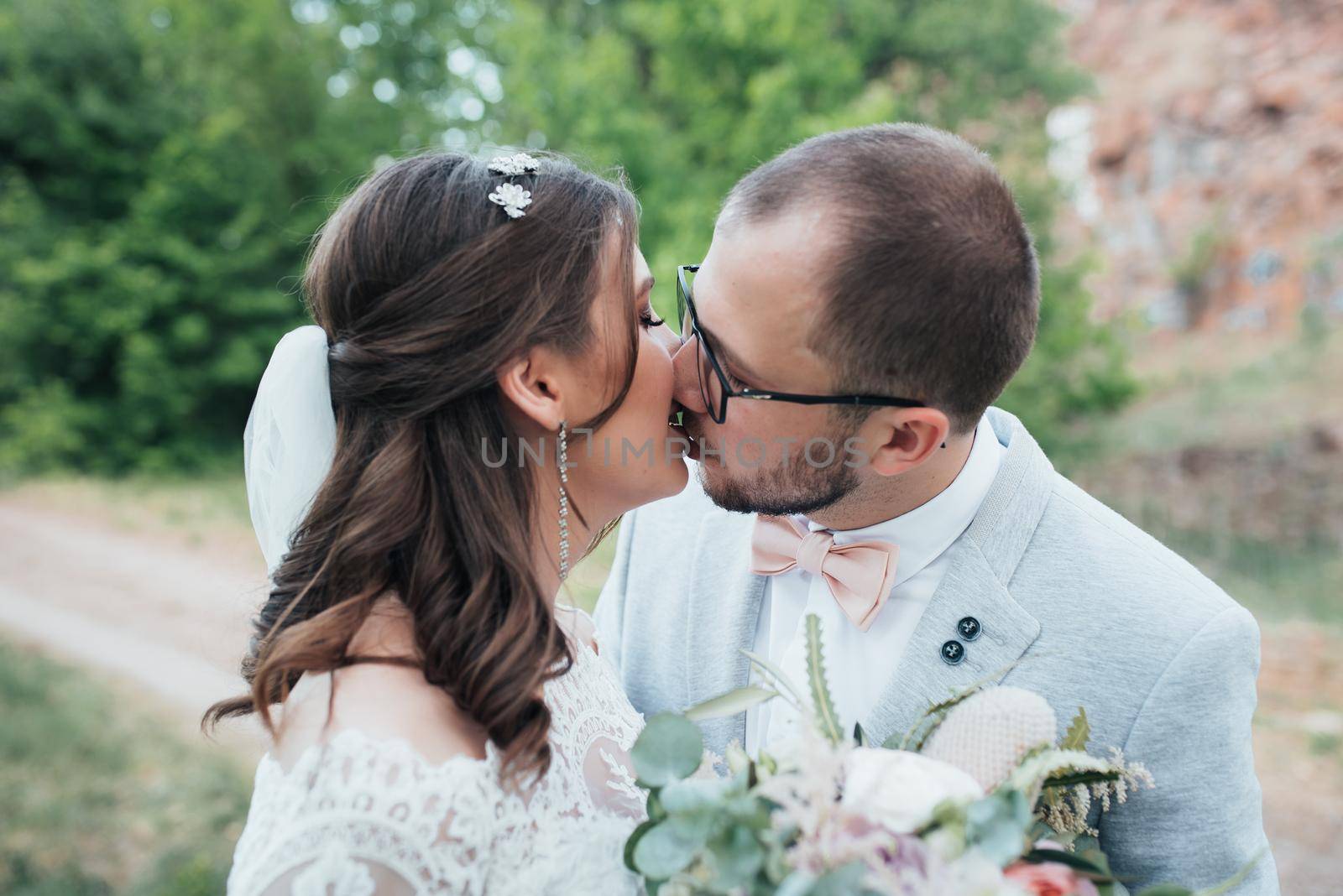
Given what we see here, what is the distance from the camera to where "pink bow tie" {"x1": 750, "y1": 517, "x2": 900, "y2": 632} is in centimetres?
233

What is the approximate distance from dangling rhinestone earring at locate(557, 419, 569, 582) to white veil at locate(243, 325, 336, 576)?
0.54 m

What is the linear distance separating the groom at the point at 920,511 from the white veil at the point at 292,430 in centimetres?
92

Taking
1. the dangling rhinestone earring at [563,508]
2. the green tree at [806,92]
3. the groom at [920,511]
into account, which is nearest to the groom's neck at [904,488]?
the groom at [920,511]

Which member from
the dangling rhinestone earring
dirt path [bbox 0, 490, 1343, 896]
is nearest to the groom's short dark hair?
the dangling rhinestone earring

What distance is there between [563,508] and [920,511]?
36.1 inches

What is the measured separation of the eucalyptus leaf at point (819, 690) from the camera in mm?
1635

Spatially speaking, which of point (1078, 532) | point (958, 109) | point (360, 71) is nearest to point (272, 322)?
point (360, 71)

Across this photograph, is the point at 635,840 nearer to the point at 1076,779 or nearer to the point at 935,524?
the point at 1076,779

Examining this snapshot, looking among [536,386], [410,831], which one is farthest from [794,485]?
[410,831]

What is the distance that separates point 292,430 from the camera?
2.23 m

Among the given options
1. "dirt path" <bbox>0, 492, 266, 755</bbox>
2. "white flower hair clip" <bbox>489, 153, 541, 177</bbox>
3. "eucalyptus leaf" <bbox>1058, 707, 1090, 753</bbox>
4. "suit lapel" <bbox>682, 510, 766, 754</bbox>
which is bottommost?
"dirt path" <bbox>0, 492, 266, 755</bbox>

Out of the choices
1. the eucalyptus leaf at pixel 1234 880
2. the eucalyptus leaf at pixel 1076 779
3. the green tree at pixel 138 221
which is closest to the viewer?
the eucalyptus leaf at pixel 1234 880

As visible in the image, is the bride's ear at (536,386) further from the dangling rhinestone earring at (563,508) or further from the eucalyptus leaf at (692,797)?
the eucalyptus leaf at (692,797)

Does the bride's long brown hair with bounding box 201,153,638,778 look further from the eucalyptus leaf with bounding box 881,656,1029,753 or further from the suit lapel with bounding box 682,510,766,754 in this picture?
the eucalyptus leaf with bounding box 881,656,1029,753
